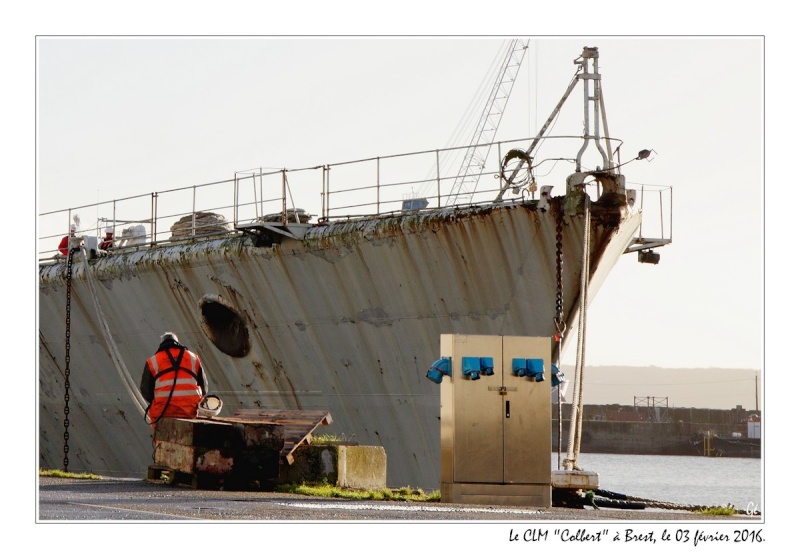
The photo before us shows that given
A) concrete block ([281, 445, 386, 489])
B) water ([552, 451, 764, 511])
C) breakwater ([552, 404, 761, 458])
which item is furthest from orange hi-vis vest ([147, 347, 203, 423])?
breakwater ([552, 404, 761, 458])

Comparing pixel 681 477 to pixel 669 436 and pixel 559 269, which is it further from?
pixel 559 269

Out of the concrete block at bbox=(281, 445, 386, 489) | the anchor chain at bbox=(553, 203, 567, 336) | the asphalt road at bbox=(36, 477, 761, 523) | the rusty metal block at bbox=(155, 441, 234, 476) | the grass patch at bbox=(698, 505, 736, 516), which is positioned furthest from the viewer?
the anchor chain at bbox=(553, 203, 567, 336)

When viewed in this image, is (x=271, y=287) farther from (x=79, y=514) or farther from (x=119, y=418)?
(x=79, y=514)

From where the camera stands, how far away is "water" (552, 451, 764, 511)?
51.8 m

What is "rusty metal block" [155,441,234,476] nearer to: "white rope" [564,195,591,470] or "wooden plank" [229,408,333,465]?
"wooden plank" [229,408,333,465]

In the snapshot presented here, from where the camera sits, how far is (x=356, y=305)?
19062mm

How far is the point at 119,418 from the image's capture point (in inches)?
926

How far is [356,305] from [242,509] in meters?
9.14

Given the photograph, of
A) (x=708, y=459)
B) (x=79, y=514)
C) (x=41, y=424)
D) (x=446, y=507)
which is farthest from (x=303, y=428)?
(x=708, y=459)

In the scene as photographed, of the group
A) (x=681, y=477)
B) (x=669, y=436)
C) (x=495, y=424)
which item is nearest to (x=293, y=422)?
(x=495, y=424)

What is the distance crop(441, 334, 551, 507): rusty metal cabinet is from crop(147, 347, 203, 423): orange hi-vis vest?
275 cm

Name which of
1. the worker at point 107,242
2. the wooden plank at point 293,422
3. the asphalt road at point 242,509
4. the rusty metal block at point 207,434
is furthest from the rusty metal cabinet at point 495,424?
the worker at point 107,242

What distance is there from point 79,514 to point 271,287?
36.3 feet

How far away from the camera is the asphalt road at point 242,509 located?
30.6 ft
